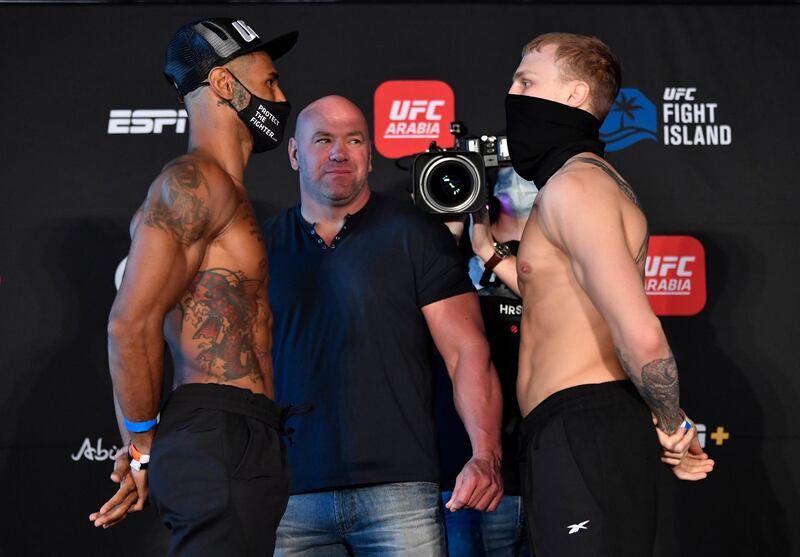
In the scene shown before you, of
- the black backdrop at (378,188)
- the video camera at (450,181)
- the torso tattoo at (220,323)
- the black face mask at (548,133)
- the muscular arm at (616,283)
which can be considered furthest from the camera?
the black backdrop at (378,188)

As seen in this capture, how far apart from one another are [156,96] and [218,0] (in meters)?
0.35

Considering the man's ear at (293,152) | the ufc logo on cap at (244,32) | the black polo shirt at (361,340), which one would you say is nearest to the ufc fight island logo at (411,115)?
the man's ear at (293,152)

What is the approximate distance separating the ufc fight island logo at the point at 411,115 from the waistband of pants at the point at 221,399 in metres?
1.38

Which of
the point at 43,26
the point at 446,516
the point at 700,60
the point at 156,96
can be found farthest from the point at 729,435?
the point at 43,26

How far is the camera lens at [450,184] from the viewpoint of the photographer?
222cm

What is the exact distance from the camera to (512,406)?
7.68 feet

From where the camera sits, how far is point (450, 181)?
224 cm

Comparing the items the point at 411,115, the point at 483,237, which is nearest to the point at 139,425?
the point at 483,237

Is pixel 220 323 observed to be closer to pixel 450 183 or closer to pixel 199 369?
pixel 199 369

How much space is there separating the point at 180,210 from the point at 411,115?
1391 millimetres

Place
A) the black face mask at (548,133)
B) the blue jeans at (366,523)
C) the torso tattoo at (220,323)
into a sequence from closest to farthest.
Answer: the torso tattoo at (220,323), the black face mask at (548,133), the blue jeans at (366,523)

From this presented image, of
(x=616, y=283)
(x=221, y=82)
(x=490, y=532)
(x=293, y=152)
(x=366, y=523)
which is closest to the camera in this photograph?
(x=616, y=283)

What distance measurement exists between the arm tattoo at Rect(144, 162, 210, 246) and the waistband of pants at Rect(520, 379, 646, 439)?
69 cm

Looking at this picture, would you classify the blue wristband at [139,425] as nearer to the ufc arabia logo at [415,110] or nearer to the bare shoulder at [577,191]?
the bare shoulder at [577,191]
